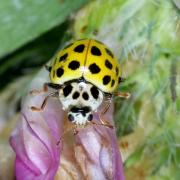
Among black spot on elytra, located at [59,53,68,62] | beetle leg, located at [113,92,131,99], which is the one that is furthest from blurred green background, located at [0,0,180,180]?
black spot on elytra, located at [59,53,68,62]

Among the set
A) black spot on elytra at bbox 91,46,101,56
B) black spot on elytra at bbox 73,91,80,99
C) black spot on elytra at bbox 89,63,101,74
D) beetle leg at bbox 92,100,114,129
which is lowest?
beetle leg at bbox 92,100,114,129

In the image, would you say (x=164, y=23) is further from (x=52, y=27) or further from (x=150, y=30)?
(x=52, y=27)

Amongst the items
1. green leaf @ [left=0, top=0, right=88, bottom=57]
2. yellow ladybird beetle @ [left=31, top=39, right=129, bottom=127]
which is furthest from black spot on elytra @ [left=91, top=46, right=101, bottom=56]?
green leaf @ [left=0, top=0, right=88, bottom=57]

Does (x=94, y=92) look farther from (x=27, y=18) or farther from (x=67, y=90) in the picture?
(x=27, y=18)

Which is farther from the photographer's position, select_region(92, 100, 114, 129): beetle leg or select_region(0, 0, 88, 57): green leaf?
select_region(0, 0, 88, 57): green leaf

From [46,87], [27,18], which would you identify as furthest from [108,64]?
[27,18]

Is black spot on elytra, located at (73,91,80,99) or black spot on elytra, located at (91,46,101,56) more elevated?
black spot on elytra, located at (91,46,101,56)

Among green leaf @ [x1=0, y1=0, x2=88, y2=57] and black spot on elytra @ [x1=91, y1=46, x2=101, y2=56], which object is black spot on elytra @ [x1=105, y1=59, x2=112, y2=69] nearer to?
black spot on elytra @ [x1=91, y1=46, x2=101, y2=56]

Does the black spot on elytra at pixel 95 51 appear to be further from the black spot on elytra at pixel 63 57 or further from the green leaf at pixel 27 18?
the green leaf at pixel 27 18

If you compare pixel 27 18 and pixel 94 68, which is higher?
pixel 27 18
